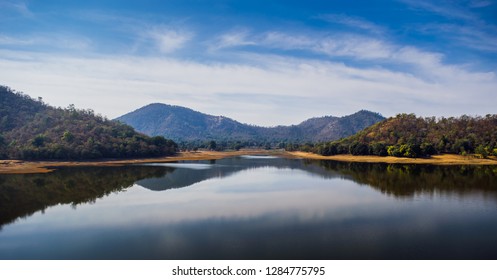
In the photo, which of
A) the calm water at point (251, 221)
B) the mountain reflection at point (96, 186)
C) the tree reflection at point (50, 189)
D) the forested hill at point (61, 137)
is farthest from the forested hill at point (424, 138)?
the tree reflection at point (50, 189)

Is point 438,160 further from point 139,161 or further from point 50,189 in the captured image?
point 50,189

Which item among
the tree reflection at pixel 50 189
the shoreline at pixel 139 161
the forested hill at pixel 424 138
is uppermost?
the forested hill at pixel 424 138

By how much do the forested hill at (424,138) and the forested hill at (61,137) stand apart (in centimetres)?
6118

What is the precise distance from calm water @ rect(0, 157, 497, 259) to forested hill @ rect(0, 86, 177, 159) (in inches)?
1568

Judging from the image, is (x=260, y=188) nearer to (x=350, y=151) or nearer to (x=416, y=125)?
(x=350, y=151)

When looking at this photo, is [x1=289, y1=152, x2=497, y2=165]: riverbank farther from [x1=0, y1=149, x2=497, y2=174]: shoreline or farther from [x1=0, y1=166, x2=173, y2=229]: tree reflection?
[x1=0, y1=166, x2=173, y2=229]: tree reflection

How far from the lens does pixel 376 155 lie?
317ft

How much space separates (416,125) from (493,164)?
47.6 metres

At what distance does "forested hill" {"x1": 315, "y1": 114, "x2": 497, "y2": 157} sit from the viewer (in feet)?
286

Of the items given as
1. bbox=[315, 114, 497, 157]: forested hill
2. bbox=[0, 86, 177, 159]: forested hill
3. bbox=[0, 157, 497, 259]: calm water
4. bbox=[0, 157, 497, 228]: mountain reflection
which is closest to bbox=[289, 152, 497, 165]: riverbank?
bbox=[315, 114, 497, 157]: forested hill

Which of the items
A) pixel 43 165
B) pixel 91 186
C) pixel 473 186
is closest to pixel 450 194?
pixel 473 186

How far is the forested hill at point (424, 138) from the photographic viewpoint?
8725 cm

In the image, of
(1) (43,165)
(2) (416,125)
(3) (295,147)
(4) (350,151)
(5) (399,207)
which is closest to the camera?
(5) (399,207)

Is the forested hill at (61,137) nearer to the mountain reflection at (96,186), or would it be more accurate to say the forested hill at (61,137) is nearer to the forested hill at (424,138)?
the mountain reflection at (96,186)
